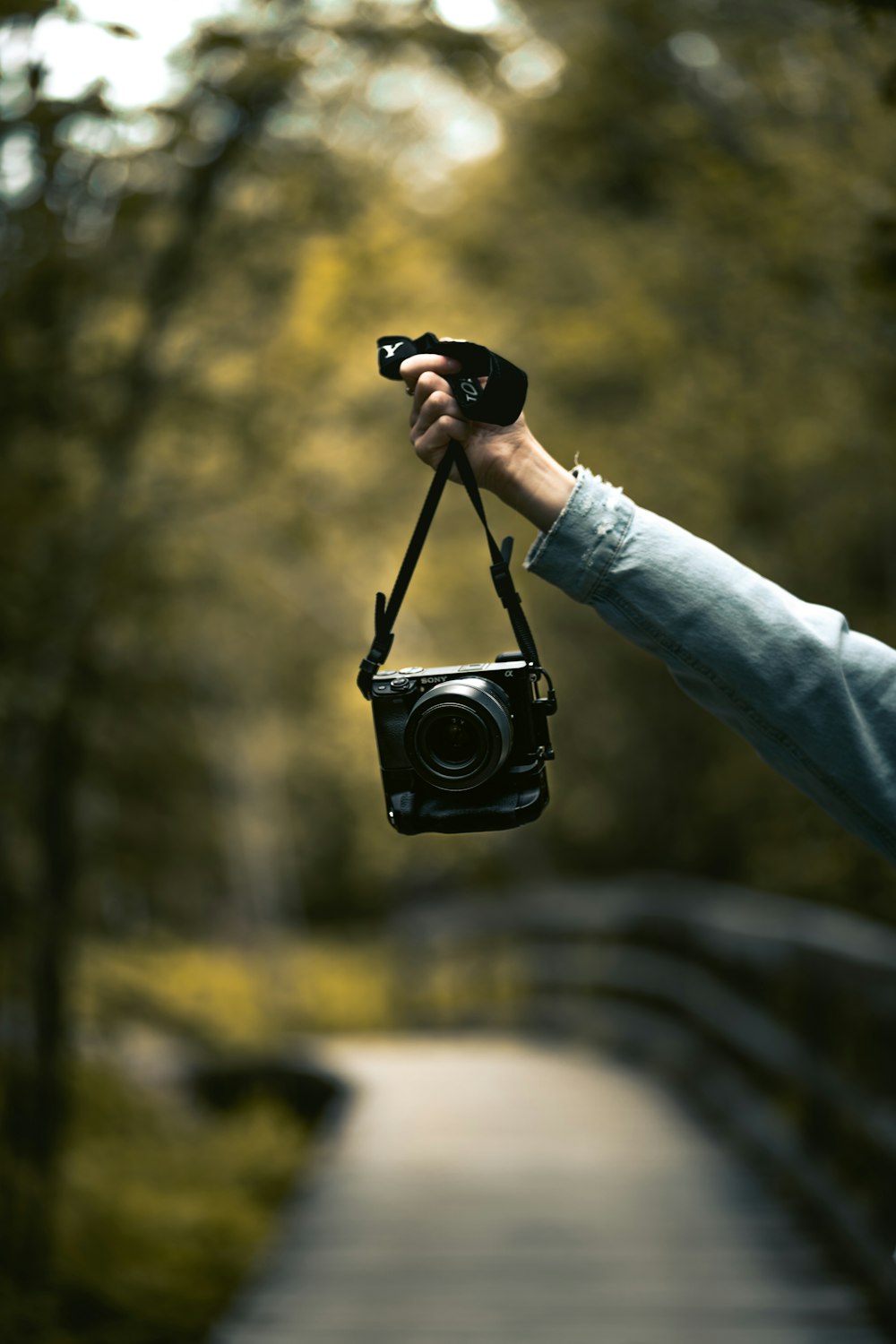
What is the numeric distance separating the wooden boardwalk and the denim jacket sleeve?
2633 mm

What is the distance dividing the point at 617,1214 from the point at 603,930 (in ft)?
14.7

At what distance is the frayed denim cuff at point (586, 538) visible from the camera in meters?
1.35

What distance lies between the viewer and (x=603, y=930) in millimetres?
9312

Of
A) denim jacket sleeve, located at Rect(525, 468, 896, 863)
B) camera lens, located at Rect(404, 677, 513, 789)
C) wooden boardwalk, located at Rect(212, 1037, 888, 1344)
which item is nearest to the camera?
denim jacket sleeve, located at Rect(525, 468, 896, 863)

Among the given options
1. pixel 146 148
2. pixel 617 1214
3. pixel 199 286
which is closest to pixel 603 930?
pixel 617 1214

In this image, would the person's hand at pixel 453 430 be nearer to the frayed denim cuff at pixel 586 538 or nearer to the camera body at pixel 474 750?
the frayed denim cuff at pixel 586 538

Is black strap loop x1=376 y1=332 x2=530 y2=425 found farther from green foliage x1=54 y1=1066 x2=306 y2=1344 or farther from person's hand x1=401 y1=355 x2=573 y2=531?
green foliage x1=54 y1=1066 x2=306 y2=1344

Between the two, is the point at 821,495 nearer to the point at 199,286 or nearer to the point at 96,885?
the point at 199,286

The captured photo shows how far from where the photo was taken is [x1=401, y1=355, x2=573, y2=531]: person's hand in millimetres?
1388

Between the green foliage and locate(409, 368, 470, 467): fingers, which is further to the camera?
the green foliage

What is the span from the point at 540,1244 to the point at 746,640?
3675 mm

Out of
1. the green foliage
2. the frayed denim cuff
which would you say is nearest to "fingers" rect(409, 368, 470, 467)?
the frayed denim cuff

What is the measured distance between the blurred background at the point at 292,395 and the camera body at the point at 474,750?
128 cm

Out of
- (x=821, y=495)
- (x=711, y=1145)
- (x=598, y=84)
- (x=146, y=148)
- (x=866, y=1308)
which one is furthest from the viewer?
(x=821, y=495)
